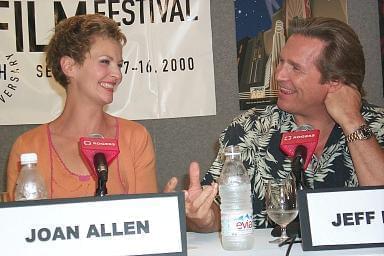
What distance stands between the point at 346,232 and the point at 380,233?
7cm

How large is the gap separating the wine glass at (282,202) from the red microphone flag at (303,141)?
7 cm

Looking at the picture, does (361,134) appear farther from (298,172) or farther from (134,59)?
(134,59)

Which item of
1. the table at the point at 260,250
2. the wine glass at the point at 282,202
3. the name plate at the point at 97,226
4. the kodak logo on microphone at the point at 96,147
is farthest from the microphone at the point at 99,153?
the wine glass at the point at 282,202

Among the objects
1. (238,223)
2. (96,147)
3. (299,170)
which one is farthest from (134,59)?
(238,223)

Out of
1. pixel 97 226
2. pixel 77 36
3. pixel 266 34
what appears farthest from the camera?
pixel 266 34

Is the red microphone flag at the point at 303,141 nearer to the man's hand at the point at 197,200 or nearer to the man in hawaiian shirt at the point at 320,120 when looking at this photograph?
the man's hand at the point at 197,200

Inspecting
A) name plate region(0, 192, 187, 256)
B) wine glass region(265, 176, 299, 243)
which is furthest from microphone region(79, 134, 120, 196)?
wine glass region(265, 176, 299, 243)

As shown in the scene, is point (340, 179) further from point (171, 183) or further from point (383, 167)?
point (171, 183)

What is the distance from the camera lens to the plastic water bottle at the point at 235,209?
116 cm

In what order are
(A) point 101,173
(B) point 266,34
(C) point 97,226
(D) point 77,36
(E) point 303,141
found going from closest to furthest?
1. (C) point 97,226
2. (A) point 101,173
3. (E) point 303,141
4. (D) point 77,36
5. (B) point 266,34

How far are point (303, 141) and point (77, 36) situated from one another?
1.04m

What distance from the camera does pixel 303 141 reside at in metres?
1.34

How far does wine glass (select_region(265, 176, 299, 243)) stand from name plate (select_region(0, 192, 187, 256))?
280 millimetres

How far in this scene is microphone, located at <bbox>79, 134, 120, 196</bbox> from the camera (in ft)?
4.05
